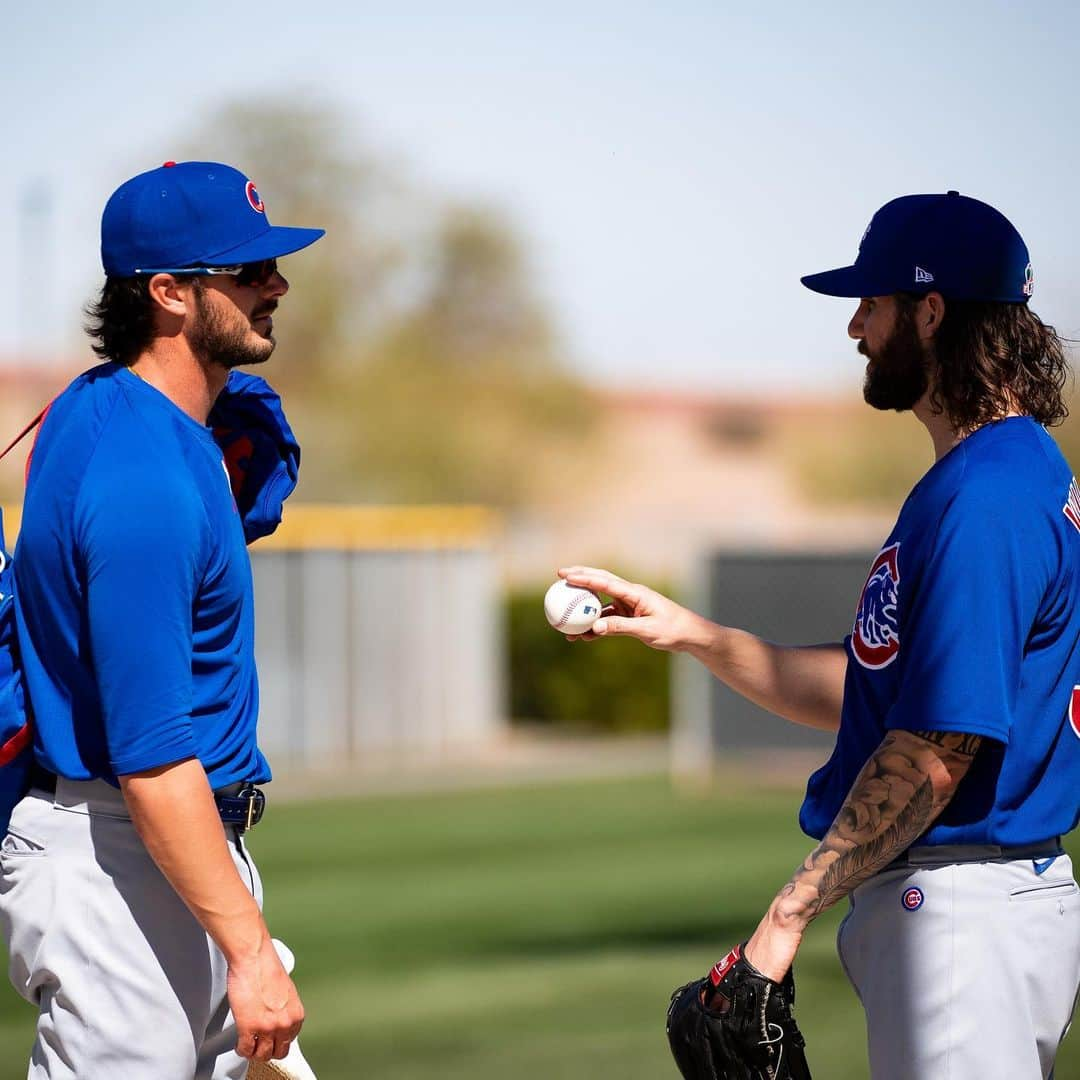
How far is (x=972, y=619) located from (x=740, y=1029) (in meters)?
0.96

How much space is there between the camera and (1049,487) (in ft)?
11.7

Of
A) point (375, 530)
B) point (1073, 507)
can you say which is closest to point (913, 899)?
point (1073, 507)

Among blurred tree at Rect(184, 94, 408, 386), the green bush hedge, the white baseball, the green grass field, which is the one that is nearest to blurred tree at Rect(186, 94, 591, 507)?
blurred tree at Rect(184, 94, 408, 386)

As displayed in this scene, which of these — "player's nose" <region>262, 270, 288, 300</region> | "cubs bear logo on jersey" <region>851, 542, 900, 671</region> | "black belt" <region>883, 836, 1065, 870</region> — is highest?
"player's nose" <region>262, 270, 288, 300</region>

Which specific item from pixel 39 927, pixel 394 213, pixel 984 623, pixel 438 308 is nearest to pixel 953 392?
pixel 984 623

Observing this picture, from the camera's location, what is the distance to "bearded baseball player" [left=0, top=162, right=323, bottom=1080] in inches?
131

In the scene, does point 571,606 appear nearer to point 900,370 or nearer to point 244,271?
point 900,370

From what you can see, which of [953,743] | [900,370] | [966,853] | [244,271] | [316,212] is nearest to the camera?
[953,743]

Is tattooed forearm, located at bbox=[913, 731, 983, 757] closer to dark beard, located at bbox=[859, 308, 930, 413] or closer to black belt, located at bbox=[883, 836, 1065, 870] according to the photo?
black belt, located at bbox=[883, 836, 1065, 870]

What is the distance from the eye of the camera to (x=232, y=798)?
3.65 m

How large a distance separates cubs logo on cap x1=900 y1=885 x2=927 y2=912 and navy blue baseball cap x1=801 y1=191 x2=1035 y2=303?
4.26 feet

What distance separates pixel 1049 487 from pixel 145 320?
1.96 metres

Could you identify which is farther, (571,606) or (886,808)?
(571,606)

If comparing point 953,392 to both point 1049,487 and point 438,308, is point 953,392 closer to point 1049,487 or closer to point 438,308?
point 1049,487
